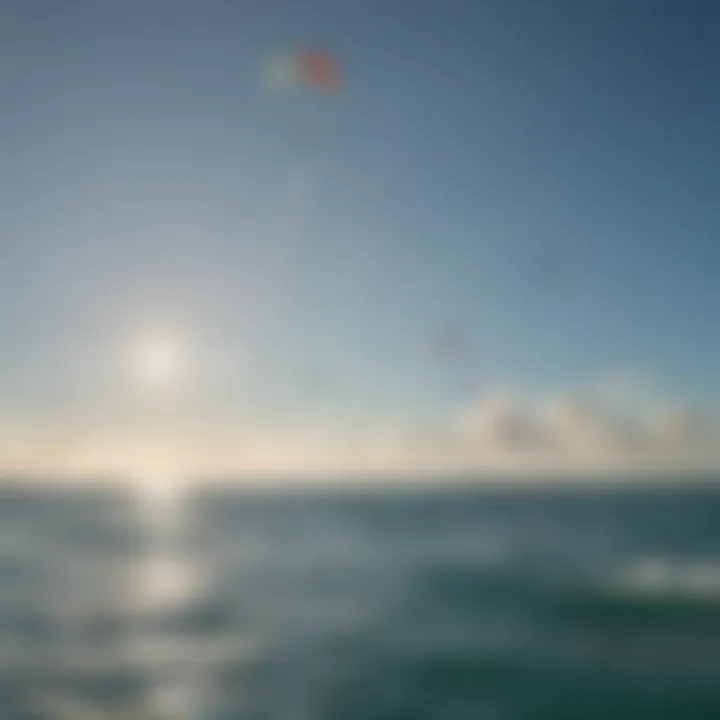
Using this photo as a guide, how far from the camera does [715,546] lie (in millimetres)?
53719

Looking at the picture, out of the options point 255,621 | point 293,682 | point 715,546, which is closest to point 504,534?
point 715,546

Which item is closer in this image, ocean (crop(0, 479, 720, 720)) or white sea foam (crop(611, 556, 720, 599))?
ocean (crop(0, 479, 720, 720))

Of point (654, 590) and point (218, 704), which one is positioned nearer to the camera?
point (218, 704)

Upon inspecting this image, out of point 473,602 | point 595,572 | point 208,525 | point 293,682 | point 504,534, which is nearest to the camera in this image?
point 293,682

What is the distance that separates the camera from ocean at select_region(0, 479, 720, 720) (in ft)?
59.0

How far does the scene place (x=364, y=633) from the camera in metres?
25.0

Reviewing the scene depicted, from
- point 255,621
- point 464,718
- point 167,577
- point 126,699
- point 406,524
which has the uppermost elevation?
point 406,524

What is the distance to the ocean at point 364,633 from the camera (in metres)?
18.0

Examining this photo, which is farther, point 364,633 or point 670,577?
point 670,577

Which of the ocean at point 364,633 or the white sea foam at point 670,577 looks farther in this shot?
the white sea foam at point 670,577

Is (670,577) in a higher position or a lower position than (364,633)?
higher

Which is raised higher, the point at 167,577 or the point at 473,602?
the point at 167,577

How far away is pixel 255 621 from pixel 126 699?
33.2 ft

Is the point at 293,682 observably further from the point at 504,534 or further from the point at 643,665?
the point at 504,534
